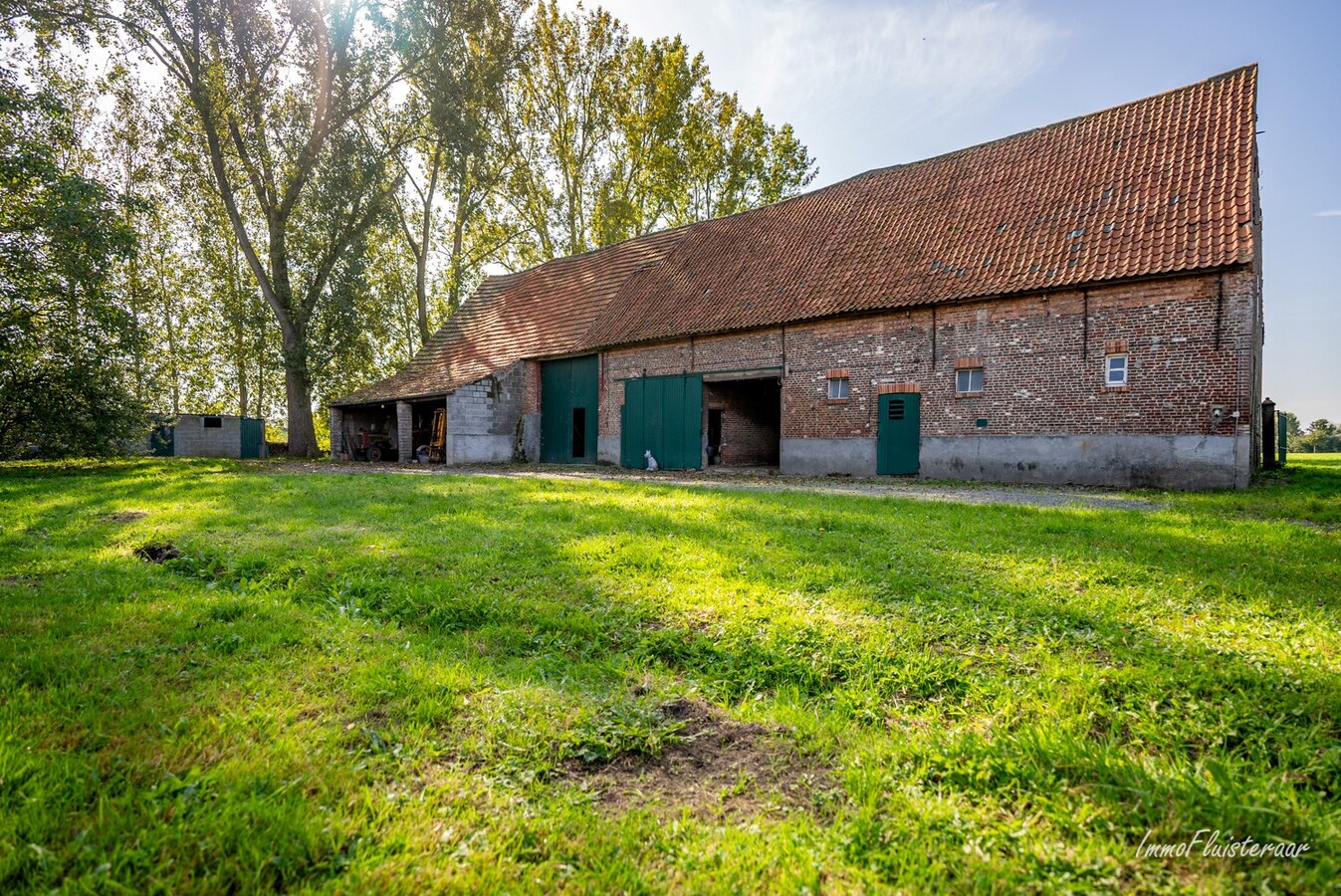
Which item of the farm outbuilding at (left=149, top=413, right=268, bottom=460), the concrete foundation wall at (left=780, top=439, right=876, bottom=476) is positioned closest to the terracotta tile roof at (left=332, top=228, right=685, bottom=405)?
the concrete foundation wall at (left=780, top=439, right=876, bottom=476)

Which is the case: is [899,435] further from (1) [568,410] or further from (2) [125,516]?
(2) [125,516]

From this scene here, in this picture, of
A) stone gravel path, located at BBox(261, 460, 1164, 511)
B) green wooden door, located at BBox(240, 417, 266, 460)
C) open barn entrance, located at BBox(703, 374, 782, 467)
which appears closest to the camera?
stone gravel path, located at BBox(261, 460, 1164, 511)

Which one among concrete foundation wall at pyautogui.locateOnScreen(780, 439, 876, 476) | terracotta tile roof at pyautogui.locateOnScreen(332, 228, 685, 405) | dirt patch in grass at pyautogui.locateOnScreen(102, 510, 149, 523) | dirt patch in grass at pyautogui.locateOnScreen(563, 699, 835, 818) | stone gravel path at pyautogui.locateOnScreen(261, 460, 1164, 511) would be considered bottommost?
dirt patch in grass at pyautogui.locateOnScreen(563, 699, 835, 818)

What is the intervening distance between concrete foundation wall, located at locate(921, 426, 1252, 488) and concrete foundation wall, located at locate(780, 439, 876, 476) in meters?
1.30

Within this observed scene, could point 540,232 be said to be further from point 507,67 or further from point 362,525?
point 362,525

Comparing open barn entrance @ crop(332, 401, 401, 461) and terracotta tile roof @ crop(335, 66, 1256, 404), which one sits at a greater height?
terracotta tile roof @ crop(335, 66, 1256, 404)

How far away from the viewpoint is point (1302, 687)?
2.71 meters

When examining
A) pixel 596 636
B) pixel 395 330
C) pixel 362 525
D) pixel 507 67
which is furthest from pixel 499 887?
pixel 395 330

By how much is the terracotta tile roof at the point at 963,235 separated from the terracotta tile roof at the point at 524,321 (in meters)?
0.13

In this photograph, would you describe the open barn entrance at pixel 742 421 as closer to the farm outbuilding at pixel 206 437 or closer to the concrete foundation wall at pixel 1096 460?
the concrete foundation wall at pixel 1096 460

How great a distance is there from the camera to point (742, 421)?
19.3 metres

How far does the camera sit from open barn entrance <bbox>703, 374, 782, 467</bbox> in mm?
18453

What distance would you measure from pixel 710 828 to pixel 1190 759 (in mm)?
1904

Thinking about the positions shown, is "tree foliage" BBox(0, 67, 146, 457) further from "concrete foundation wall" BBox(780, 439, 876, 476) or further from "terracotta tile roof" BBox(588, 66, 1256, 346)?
"concrete foundation wall" BBox(780, 439, 876, 476)
